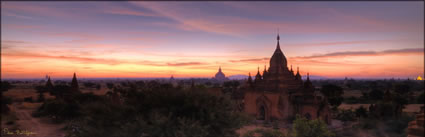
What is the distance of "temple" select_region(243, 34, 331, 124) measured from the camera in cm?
2694

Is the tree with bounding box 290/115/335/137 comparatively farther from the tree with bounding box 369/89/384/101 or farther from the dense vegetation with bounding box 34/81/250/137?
the tree with bounding box 369/89/384/101

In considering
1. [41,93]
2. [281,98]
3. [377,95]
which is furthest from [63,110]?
[377,95]

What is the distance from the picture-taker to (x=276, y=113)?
27.9 metres

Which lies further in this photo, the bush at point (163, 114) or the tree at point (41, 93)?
the tree at point (41, 93)

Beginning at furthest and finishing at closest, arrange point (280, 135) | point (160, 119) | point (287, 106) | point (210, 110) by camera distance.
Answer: point (287, 106), point (280, 135), point (210, 110), point (160, 119)

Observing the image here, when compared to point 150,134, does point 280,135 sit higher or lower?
lower

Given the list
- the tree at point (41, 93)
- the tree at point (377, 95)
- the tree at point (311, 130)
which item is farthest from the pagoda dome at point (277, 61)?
the tree at point (41, 93)

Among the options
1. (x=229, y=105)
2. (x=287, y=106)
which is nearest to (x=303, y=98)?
(x=287, y=106)

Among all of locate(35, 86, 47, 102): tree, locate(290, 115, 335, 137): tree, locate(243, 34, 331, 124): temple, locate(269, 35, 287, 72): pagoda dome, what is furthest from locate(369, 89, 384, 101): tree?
locate(35, 86, 47, 102): tree

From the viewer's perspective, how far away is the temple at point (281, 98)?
26.9 m

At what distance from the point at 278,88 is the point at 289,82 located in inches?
82.2

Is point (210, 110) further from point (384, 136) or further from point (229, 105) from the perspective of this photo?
point (384, 136)

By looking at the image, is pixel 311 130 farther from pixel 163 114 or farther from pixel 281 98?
pixel 281 98

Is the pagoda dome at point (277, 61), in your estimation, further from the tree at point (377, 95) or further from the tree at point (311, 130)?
the tree at point (377, 95)
